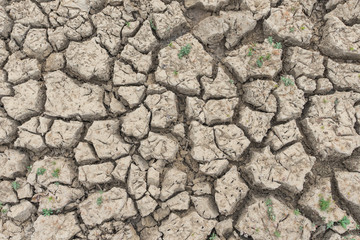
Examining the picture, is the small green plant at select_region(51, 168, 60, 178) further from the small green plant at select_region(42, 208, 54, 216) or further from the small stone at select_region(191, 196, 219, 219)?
the small stone at select_region(191, 196, 219, 219)

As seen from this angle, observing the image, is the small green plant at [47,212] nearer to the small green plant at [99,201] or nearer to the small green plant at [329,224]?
the small green plant at [99,201]

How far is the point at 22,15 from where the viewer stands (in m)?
3.03

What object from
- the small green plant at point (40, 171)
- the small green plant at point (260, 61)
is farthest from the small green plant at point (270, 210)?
the small green plant at point (40, 171)

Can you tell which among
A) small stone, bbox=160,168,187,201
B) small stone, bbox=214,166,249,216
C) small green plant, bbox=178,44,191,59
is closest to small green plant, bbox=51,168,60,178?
small stone, bbox=160,168,187,201

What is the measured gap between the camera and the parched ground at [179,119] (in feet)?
8.52

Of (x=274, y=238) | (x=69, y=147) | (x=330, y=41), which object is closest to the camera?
(x=274, y=238)

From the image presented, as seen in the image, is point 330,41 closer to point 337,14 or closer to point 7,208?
point 337,14

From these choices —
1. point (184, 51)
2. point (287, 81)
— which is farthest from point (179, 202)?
point (287, 81)

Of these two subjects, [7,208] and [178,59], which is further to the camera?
[178,59]

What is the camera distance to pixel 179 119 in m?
2.82

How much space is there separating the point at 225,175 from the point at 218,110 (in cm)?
61

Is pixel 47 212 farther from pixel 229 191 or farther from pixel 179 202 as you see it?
pixel 229 191

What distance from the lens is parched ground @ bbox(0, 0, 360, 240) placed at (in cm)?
260

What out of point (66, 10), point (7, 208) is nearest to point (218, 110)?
point (66, 10)
